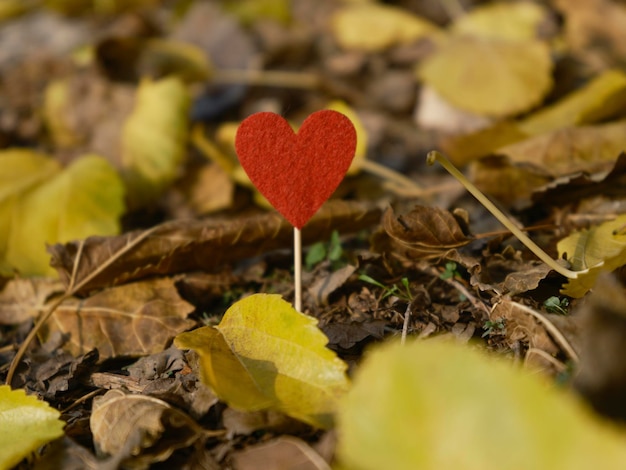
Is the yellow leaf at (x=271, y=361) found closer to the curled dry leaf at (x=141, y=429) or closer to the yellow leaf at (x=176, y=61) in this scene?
the curled dry leaf at (x=141, y=429)

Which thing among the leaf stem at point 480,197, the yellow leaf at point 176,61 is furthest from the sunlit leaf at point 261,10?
the leaf stem at point 480,197

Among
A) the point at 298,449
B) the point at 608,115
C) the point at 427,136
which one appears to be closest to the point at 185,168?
the point at 427,136

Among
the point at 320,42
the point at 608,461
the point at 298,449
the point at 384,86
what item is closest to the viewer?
the point at 608,461

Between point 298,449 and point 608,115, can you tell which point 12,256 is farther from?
point 608,115

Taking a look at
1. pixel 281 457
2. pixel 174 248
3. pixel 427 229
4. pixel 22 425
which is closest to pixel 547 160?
pixel 427 229

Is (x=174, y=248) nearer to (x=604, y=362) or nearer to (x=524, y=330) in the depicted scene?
(x=524, y=330)

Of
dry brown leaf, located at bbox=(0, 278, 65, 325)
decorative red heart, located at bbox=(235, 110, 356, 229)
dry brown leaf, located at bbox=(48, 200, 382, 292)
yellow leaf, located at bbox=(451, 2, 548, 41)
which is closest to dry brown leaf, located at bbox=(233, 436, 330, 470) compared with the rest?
decorative red heart, located at bbox=(235, 110, 356, 229)

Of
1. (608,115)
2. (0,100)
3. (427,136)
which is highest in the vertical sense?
(0,100)
